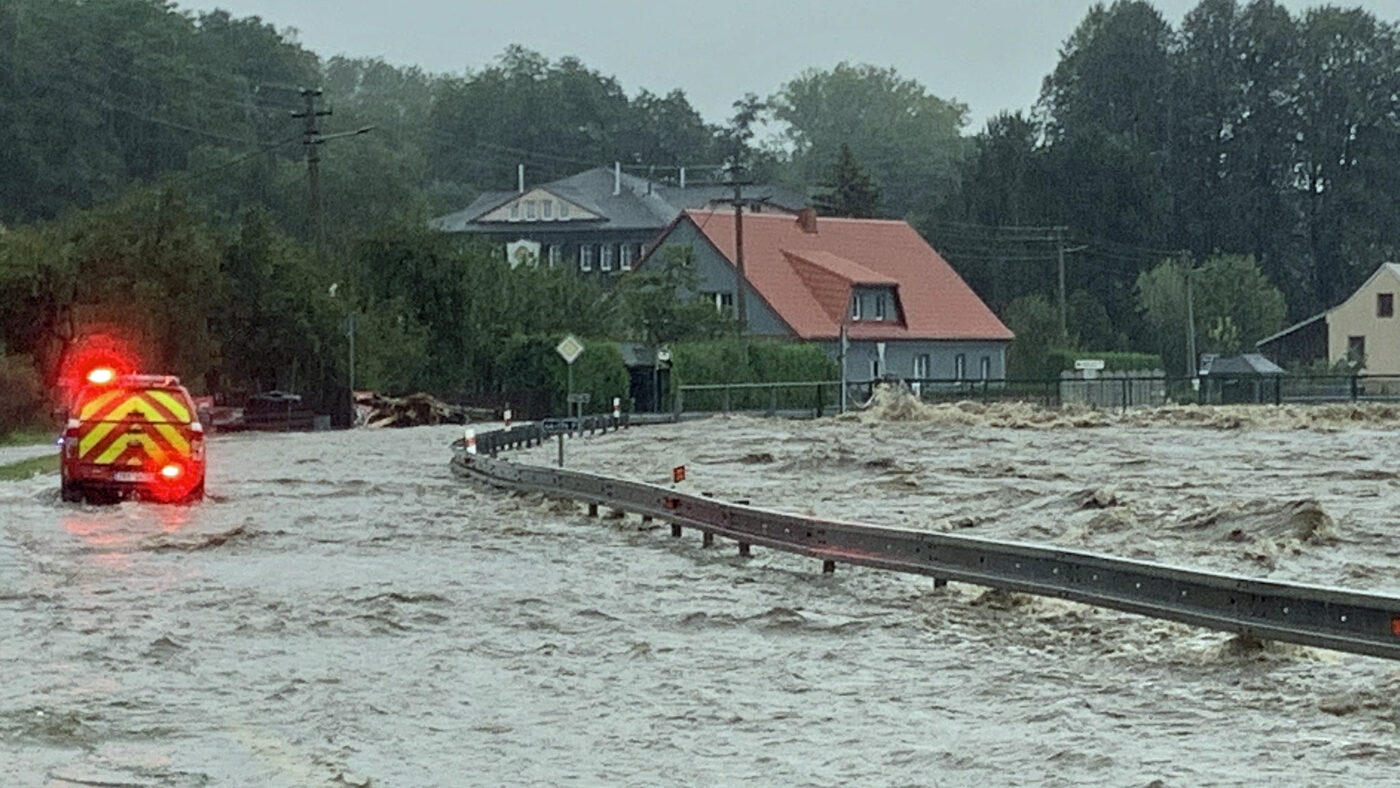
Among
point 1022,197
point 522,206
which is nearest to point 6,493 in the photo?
point 1022,197

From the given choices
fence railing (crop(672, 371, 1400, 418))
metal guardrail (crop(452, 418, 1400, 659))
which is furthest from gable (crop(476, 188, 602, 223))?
metal guardrail (crop(452, 418, 1400, 659))

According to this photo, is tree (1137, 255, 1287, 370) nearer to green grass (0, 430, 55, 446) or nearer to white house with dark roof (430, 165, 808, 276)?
white house with dark roof (430, 165, 808, 276)

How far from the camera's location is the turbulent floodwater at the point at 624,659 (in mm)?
12406

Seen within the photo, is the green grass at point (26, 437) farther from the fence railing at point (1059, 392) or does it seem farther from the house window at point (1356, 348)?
the house window at point (1356, 348)

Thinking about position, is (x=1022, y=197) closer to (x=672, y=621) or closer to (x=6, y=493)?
(x=6, y=493)

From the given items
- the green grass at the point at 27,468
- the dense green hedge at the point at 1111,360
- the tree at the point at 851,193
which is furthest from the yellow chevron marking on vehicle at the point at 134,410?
the tree at the point at 851,193

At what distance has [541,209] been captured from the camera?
484 ft

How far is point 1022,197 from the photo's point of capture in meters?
131

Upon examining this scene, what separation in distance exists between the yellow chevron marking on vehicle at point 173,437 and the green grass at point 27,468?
781cm

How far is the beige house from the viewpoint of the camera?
362ft

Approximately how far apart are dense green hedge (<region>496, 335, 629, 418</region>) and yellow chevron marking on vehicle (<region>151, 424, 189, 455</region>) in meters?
47.7

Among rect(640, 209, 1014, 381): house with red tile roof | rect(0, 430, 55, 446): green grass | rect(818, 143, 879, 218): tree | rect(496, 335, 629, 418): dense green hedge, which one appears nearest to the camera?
rect(0, 430, 55, 446): green grass

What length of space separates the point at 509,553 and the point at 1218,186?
372ft

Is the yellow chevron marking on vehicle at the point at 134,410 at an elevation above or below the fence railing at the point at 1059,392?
above
